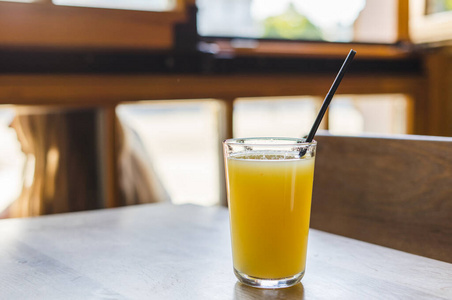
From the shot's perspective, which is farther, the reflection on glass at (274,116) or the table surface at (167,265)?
the reflection on glass at (274,116)

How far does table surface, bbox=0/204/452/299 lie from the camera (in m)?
0.60

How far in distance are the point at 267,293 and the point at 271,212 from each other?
0.29ft

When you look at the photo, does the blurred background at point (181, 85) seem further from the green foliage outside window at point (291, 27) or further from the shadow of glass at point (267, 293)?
the shadow of glass at point (267, 293)

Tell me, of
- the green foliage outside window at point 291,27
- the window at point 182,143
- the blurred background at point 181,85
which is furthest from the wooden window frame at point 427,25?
the window at point 182,143

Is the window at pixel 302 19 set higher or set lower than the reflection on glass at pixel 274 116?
higher

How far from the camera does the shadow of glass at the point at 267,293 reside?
581 millimetres

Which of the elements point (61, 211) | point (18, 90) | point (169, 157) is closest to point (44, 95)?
point (18, 90)

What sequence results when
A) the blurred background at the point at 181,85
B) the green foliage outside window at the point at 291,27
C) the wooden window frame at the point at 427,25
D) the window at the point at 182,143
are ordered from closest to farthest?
the blurred background at the point at 181,85 < the window at the point at 182,143 < the green foliage outside window at the point at 291,27 < the wooden window frame at the point at 427,25

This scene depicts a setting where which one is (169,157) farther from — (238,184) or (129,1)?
(238,184)

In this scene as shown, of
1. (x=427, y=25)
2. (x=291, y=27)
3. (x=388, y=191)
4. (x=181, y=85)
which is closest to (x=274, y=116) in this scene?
(x=291, y=27)

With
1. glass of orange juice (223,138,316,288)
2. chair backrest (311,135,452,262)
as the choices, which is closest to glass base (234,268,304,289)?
glass of orange juice (223,138,316,288)

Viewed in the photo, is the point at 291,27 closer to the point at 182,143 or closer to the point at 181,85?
the point at 181,85

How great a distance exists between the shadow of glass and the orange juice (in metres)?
0.02

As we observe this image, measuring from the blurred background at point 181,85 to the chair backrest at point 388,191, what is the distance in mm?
988
